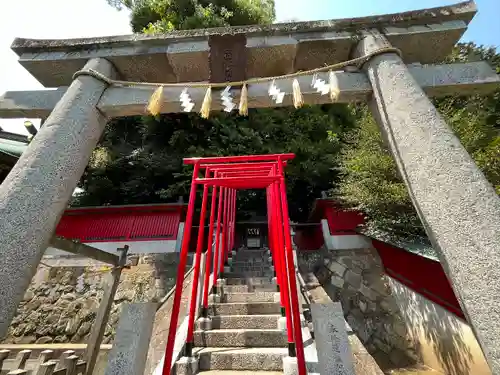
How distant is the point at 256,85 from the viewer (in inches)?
113

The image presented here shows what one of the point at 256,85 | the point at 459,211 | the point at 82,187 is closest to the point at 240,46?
Answer: the point at 256,85

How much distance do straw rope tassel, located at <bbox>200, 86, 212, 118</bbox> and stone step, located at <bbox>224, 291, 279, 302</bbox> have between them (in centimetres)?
398

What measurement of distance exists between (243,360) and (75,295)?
8270 millimetres

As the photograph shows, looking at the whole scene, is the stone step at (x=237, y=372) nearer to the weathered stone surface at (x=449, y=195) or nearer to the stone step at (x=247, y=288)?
the stone step at (x=247, y=288)

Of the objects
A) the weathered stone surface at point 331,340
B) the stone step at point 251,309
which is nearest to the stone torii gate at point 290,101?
the weathered stone surface at point 331,340

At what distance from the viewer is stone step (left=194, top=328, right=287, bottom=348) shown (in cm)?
384

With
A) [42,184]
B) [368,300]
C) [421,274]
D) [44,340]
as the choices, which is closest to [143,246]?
[44,340]

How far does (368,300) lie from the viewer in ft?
29.9

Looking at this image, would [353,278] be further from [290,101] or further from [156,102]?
[156,102]

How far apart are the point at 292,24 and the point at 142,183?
1126 centimetres

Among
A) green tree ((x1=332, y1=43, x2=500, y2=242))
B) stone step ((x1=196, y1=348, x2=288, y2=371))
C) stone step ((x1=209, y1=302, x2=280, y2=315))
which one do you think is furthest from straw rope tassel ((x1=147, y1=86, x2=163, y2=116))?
green tree ((x1=332, y1=43, x2=500, y2=242))

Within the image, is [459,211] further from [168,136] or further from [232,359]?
[168,136]

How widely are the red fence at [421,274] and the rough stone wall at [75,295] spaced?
784 centimetres

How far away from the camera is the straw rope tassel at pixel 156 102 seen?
8.79ft
